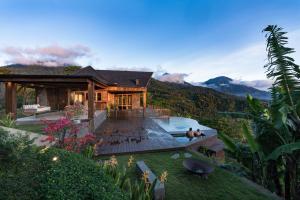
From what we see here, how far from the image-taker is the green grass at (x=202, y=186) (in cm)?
500

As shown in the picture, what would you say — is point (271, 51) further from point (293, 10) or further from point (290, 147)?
point (293, 10)

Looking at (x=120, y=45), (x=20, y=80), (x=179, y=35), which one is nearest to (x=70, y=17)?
(x=20, y=80)

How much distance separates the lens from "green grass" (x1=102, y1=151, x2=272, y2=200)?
5000 mm

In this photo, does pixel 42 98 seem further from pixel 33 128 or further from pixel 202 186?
pixel 202 186

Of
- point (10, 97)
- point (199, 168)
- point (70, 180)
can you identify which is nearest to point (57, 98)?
point (10, 97)

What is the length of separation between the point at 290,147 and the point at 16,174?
4.88 m

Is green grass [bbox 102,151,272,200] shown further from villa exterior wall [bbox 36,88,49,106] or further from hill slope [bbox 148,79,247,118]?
hill slope [bbox 148,79,247,118]

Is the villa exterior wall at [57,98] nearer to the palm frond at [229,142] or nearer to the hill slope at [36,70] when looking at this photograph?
the hill slope at [36,70]

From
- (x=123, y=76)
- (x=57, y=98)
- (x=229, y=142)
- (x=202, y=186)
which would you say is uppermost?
(x=123, y=76)

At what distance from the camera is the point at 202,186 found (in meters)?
5.59

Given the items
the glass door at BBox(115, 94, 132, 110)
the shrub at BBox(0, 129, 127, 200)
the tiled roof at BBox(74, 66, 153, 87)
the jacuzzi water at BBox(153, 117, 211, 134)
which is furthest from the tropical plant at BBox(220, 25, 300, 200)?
the glass door at BBox(115, 94, 132, 110)

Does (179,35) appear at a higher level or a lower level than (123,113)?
higher

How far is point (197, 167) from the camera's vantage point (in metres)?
6.20

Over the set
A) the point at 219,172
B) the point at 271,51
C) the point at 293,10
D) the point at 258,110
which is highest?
the point at 293,10
